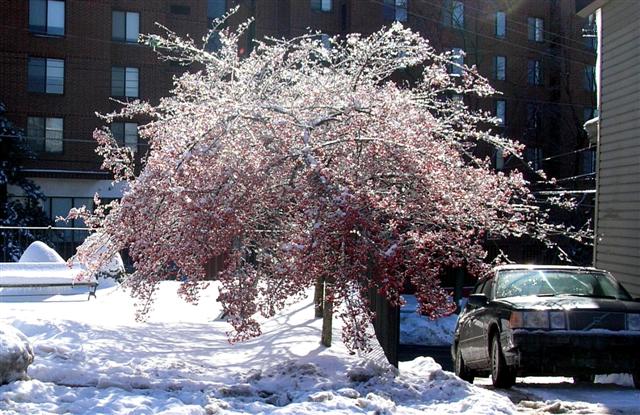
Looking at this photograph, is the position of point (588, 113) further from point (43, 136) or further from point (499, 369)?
point (499, 369)

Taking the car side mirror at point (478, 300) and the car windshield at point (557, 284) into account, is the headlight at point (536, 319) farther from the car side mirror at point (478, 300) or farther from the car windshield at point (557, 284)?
the car side mirror at point (478, 300)

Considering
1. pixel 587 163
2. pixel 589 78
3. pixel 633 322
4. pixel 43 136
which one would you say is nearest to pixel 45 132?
pixel 43 136

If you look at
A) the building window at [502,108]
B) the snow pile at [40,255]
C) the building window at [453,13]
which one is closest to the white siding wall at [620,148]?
the snow pile at [40,255]

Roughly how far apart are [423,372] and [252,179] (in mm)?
3189

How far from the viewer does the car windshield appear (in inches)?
428

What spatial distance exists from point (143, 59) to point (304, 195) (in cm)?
3179

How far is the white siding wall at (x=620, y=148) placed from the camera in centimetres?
1416

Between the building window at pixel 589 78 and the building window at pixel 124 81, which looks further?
the building window at pixel 589 78

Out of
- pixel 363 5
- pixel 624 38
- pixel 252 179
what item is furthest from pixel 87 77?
pixel 252 179

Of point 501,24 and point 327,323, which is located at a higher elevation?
point 501,24

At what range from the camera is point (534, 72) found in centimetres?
4441

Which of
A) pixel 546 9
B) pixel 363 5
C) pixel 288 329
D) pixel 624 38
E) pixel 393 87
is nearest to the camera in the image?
pixel 393 87

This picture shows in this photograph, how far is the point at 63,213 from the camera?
38656mm

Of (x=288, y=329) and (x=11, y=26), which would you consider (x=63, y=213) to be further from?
(x=288, y=329)
